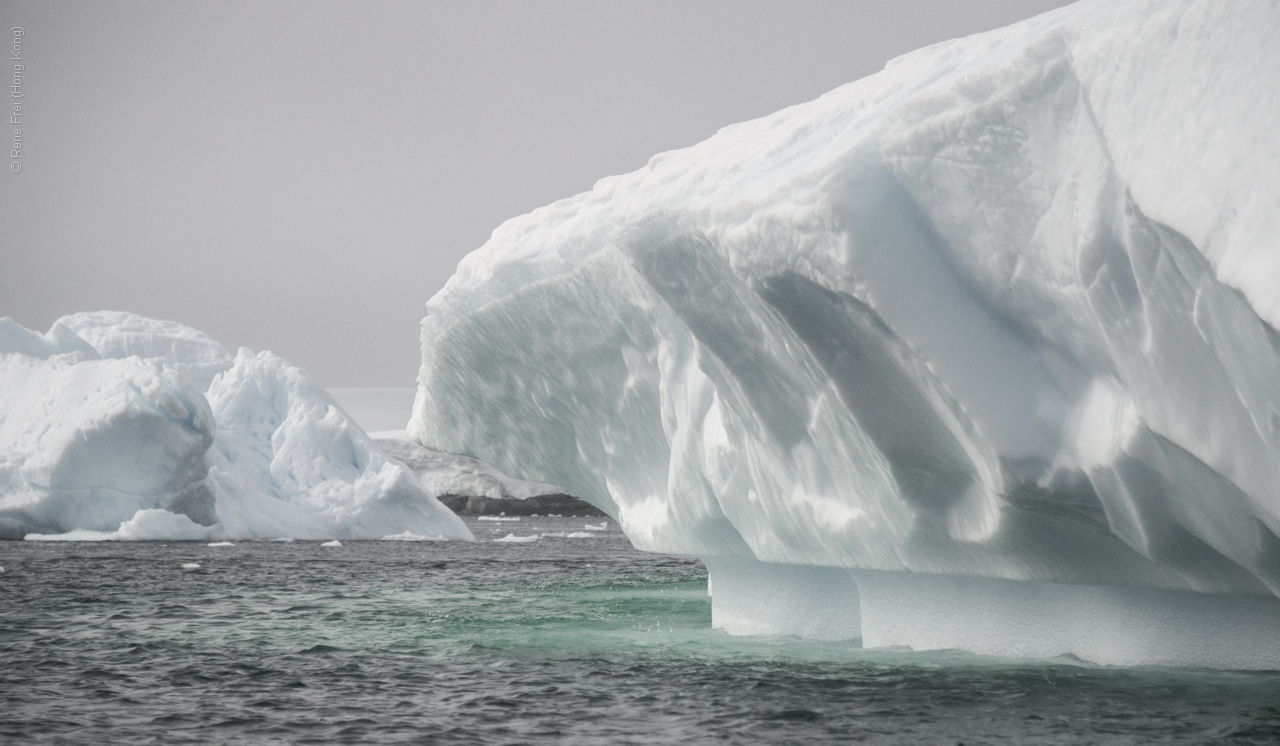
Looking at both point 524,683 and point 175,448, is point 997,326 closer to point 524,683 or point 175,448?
point 524,683

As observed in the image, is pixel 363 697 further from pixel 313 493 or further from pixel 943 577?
pixel 313 493

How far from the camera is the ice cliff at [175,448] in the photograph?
26016mm

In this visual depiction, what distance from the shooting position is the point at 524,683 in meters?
7.89

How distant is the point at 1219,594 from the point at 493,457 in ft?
26.5

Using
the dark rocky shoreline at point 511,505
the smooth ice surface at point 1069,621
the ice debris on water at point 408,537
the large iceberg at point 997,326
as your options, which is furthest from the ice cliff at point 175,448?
the dark rocky shoreline at point 511,505

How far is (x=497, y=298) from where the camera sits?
33.4 ft

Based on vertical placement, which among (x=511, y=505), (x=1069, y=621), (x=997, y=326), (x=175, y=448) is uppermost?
(x=511, y=505)

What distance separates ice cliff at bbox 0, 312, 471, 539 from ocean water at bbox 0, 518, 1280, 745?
12.1 meters

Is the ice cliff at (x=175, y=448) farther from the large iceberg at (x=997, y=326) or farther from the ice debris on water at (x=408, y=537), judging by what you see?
the large iceberg at (x=997, y=326)

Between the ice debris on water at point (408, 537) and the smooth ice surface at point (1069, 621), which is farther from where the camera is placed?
the ice debris on water at point (408, 537)

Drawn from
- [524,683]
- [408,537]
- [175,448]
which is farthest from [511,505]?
[524,683]

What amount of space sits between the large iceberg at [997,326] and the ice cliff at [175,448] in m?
19.7

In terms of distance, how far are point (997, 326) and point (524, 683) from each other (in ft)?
13.2

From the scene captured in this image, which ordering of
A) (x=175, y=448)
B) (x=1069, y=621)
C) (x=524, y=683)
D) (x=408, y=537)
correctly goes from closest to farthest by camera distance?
(x=1069, y=621)
(x=524, y=683)
(x=175, y=448)
(x=408, y=537)
